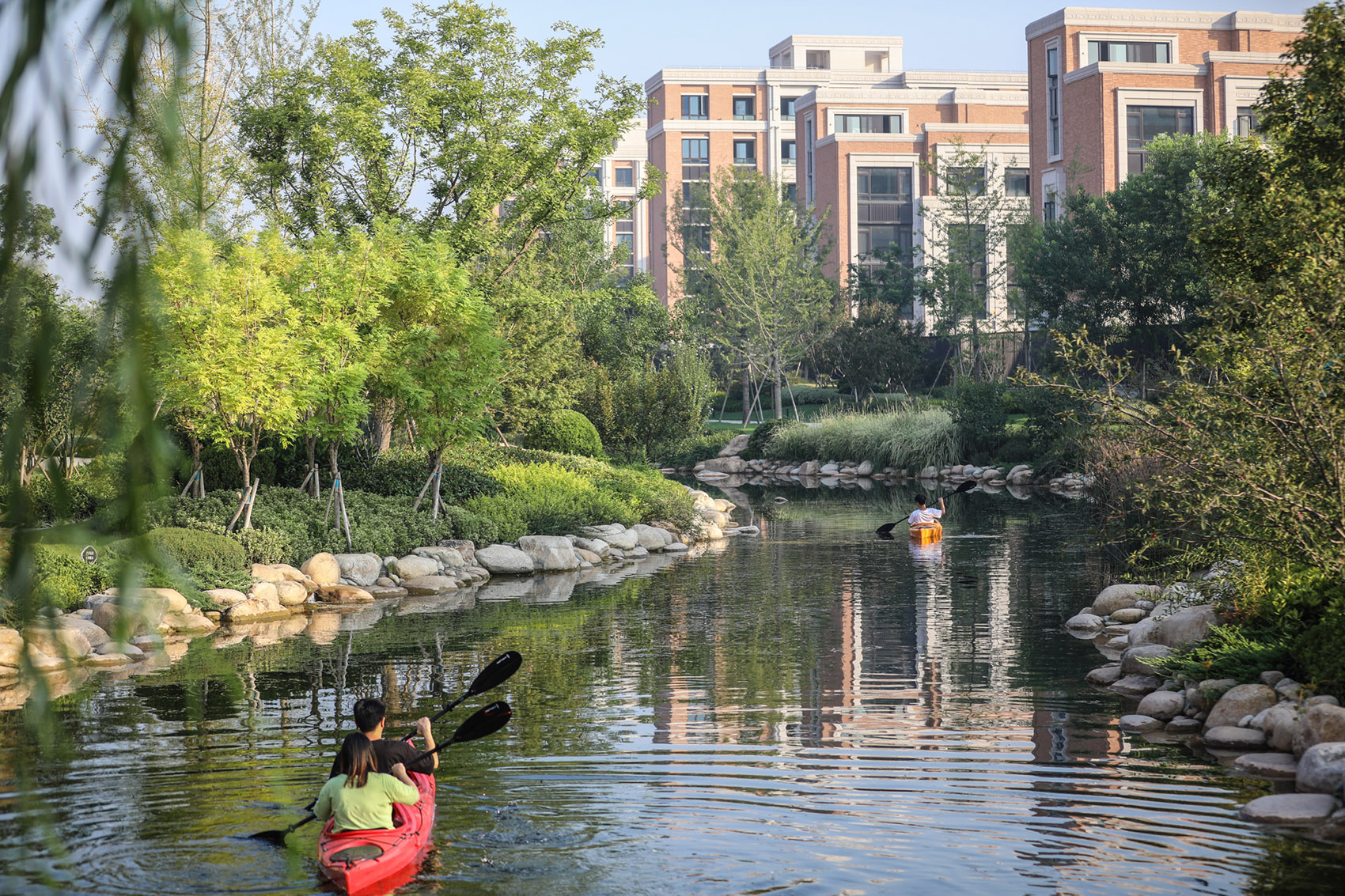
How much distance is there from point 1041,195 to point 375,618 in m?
49.0

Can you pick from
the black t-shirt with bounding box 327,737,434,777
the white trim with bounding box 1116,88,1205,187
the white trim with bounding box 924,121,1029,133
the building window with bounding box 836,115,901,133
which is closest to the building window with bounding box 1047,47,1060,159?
the white trim with bounding box 1116,88,1205,187

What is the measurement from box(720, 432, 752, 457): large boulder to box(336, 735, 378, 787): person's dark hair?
42.7 metres

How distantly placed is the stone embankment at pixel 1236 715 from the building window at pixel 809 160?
69.8 m

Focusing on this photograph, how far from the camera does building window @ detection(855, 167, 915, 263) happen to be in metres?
77.0

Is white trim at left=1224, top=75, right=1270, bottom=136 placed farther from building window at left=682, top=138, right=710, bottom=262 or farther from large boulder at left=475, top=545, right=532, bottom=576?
large boulder at left=475, top=545, right=532, bottom=576

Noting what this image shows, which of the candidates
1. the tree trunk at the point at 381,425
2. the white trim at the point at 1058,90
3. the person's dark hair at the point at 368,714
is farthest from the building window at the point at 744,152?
the person's dark hair at the point at 368,714

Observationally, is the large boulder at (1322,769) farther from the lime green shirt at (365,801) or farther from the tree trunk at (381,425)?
the tree trunk at (381,425)

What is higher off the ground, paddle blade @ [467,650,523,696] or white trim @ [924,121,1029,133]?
white trim @ [924,121,1029,133]

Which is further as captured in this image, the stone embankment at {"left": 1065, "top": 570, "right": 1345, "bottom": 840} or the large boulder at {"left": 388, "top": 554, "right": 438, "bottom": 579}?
the large boulder at {"left": 388, "top": 554, "right": 438, "bottom": 579}

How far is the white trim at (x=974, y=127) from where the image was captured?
75375 mm

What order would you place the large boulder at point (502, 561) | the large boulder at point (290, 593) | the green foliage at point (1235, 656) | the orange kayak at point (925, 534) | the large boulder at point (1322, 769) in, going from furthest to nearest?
1. the orange kayak at point (925, 534)
2. the large boulder at point (502, 561)
3. the large boulder at point (290, 593)
4. the green foliage at point (1235, 656)
5. the large boulder at point (1322, 769)

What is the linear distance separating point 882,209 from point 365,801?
74.1m

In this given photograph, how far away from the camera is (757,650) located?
46.3 ft

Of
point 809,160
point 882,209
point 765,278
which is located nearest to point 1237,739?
point 765,278
